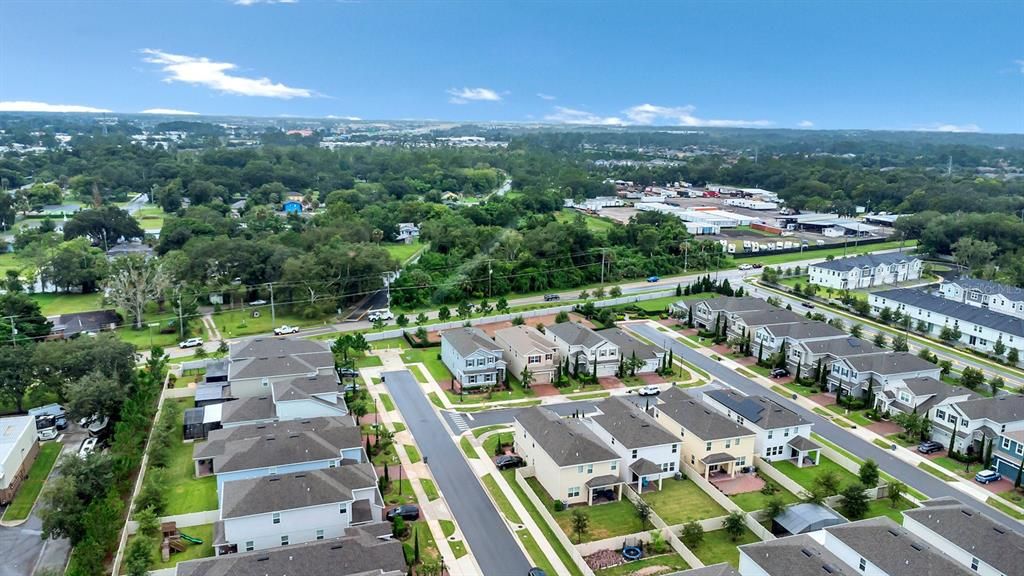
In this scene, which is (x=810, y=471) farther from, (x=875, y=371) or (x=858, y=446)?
(x=875, y=371)

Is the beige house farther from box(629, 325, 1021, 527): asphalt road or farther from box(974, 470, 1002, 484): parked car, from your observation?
box(974, 470, 1002, 484): parked car

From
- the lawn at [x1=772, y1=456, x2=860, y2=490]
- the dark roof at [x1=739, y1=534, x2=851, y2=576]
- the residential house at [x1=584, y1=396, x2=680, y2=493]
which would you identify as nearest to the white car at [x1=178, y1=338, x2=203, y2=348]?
the residential house at [x1=584, y1=396, x2=680, y2=493]

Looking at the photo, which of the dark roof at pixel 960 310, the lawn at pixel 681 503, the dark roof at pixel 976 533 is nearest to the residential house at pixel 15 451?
the lawn at pixel 681 503

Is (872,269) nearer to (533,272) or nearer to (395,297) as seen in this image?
(533,272)

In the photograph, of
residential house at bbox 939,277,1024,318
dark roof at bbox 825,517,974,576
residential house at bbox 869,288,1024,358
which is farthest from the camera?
residential house at bbox 939,277,1024,318

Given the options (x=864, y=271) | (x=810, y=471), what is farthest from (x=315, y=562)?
(x=864, y=271)

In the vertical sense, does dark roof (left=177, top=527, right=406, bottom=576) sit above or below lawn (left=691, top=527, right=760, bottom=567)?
above
